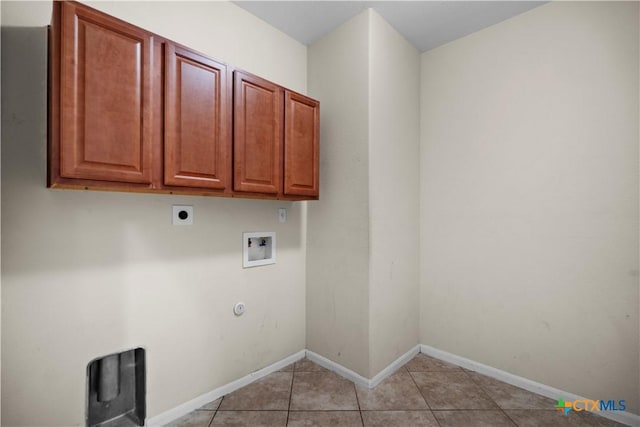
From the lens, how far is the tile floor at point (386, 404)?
168cm

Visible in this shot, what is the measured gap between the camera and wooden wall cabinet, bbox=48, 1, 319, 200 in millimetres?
1121

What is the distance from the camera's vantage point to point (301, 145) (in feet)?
6.50

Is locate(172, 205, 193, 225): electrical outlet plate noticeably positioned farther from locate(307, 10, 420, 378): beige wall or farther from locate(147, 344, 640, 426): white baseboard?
locate(147, 344, 640, 426): white baseboard

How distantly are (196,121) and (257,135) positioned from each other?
0.36m

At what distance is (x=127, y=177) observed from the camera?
1.26 metres

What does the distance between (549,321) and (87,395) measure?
275cm

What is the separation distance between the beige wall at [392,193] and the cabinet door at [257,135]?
2.17 ft

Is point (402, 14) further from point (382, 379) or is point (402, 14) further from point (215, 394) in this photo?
point (215, 394)

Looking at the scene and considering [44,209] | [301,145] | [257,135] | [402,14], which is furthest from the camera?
[402,14]

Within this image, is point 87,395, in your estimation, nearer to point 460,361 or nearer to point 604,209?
point 460,361

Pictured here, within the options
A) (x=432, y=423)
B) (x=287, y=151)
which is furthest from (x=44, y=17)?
(x=432, y=423)

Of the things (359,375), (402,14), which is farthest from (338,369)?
(402,14)

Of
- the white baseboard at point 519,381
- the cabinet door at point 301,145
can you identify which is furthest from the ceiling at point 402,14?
the white baseboard at point 519,381

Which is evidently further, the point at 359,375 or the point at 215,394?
the point at 359,375
